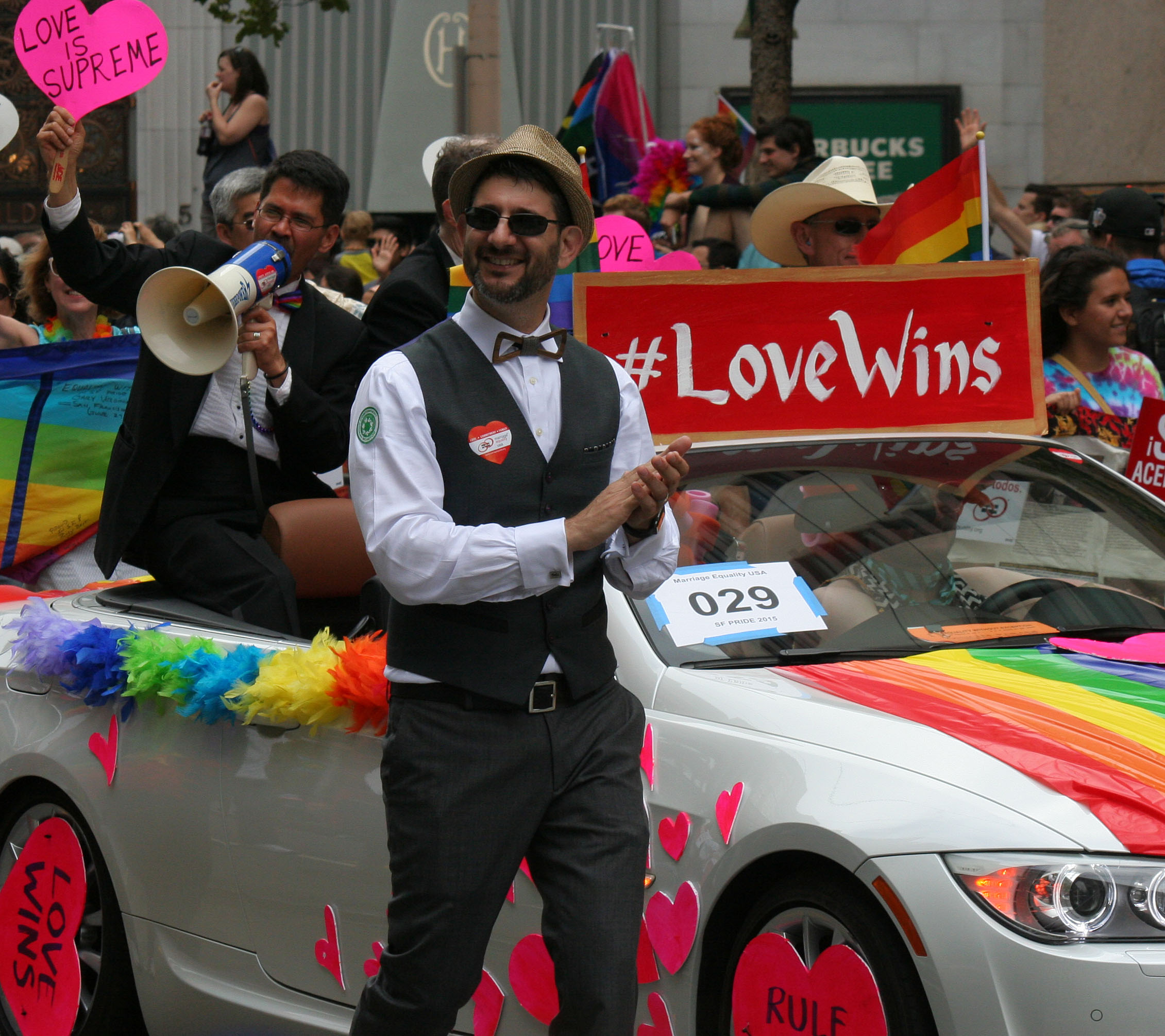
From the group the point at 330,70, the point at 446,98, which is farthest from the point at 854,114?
the point at 330,70

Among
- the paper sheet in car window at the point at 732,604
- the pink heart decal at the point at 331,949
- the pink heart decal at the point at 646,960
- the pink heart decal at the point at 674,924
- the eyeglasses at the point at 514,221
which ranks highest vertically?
the eyeglasses at the point at 514,221

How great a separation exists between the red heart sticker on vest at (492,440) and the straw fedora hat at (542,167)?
17.2 inches

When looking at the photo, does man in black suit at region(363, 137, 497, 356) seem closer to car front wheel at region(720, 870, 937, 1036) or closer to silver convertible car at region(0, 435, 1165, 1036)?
silver convertible car at region(0, 435, 1165, 1036)

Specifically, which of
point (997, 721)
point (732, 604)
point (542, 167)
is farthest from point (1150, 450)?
point (542, 167)

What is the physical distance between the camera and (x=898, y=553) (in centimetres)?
386

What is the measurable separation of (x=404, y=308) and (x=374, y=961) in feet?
6.81

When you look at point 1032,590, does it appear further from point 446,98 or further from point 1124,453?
point 446,98

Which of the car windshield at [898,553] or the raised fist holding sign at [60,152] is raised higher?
the raised fist holding sign at [60,152]

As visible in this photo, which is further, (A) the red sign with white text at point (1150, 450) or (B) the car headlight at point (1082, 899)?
(A) the red sign with white text at point (1150, 450)

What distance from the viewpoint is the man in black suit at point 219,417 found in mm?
4418

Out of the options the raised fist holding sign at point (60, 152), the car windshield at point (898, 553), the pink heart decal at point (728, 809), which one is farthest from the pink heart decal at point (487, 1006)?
the raised fist holding sign at point (60, 152)

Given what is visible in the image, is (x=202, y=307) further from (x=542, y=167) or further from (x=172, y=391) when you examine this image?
(x=542, y=167)

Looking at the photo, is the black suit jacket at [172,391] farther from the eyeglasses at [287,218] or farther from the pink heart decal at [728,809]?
the pink heart decal at [728,809]

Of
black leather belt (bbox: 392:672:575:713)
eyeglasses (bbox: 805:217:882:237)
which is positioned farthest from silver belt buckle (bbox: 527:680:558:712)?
eyeglasses (bbox: 805:217:882:237)
